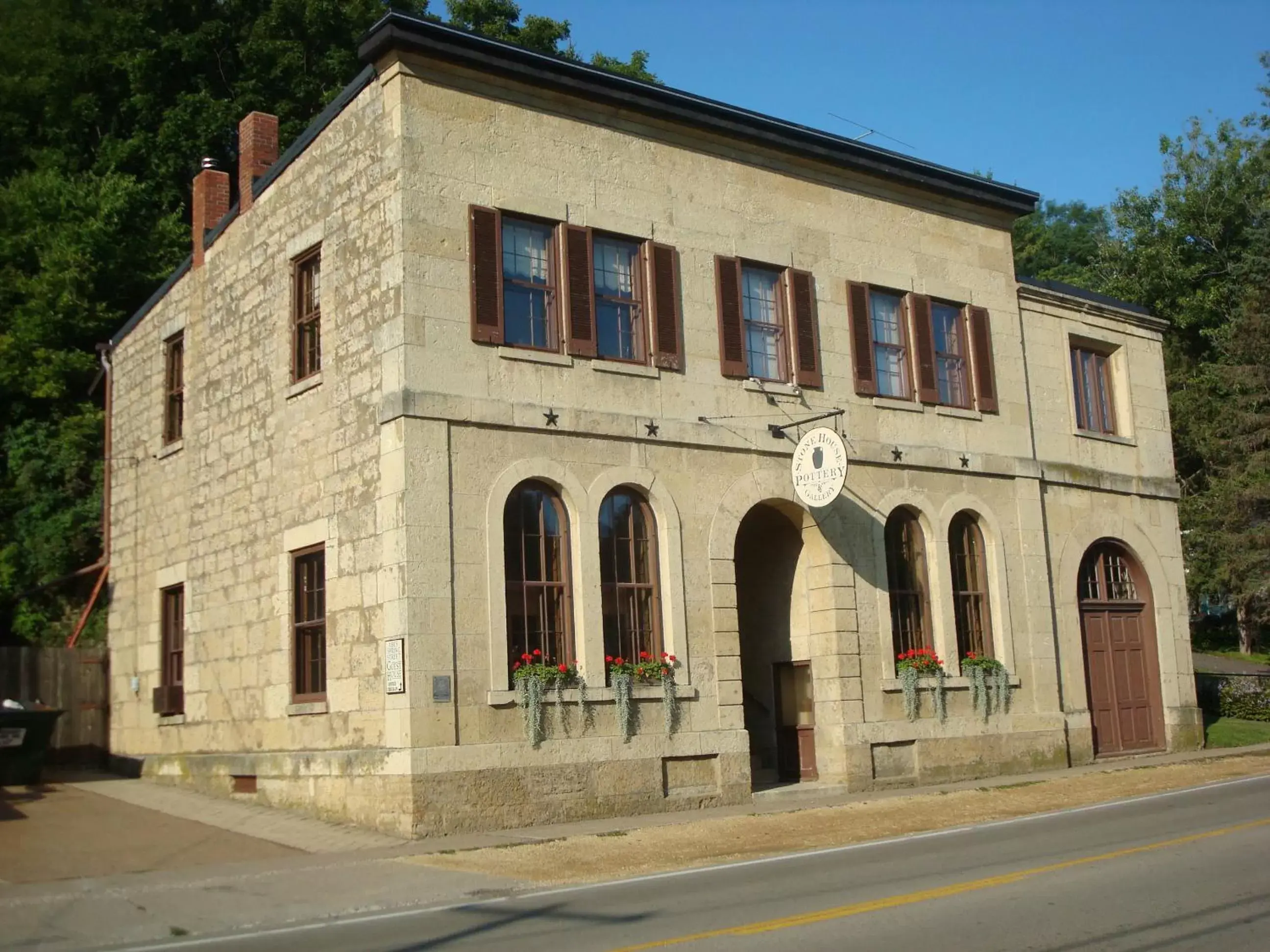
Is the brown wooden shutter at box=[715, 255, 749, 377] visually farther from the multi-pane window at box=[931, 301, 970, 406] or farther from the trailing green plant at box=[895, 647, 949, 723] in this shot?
the trailing green plant at box=[895, 647, 949, 723]

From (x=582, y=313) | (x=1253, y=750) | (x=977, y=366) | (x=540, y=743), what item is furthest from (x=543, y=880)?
(x=1253, y=750)

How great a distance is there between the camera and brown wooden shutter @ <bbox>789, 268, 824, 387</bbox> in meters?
20.2

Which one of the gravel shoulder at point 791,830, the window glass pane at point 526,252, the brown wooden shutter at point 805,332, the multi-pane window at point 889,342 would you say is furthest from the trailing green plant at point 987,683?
the window glass pane at point 526,252

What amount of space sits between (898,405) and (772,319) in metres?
2.63

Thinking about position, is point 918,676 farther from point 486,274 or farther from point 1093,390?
point 486,274

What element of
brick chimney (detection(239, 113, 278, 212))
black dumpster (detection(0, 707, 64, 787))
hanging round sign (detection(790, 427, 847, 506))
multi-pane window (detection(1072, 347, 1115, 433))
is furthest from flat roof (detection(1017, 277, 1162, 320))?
black dumpster (detection(0, 707, 64, 787))

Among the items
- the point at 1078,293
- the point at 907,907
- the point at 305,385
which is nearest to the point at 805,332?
the point at 305,385

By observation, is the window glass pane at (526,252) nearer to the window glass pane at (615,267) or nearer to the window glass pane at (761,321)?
the window glass pane at (615,267)

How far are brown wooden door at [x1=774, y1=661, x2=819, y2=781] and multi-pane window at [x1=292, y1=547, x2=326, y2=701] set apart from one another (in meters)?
6.95

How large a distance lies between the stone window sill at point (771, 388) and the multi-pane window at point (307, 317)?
6.00 metres

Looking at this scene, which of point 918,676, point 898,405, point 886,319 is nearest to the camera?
point 918,676

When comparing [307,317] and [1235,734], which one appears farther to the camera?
[1235,734]

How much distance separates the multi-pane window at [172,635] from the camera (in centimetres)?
2161

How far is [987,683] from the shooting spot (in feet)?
70.5
